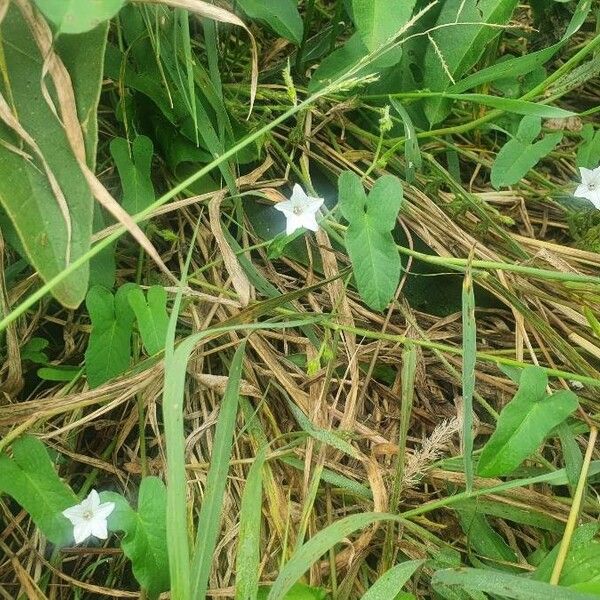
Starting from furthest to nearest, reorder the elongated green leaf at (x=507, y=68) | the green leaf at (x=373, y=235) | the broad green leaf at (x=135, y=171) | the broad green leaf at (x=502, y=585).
Result: 1. the elongated green leaf at (x=507, y=68)
2. the broad green leaf at (x=135, y=171)
3. the green leaf at (x=373, y=235)
4. the broad green leaf at (x=502, y=585)

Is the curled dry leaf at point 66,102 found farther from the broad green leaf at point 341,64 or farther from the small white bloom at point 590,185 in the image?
the small white bloom at point 590,185

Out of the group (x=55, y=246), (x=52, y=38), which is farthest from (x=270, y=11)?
(x=55, y=246)

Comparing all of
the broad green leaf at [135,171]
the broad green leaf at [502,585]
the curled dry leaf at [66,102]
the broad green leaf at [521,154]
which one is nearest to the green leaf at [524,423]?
the broad green leaf at [502,585]

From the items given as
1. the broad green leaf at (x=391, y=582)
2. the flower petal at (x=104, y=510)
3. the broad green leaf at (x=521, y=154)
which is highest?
the broad green leaf at (x=521, y=154)

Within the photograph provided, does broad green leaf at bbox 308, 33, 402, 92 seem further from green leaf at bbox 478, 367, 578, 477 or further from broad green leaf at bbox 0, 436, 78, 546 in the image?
broad green leaf at bbox 0, 436, 78, 546

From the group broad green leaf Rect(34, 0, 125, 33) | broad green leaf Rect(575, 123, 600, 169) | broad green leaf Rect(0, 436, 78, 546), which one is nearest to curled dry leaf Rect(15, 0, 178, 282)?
broad green leaf Rect(34, 0, 125, 33)

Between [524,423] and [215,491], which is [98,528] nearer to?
[215,491]

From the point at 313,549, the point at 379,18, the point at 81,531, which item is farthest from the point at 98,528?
the point at 379,18
